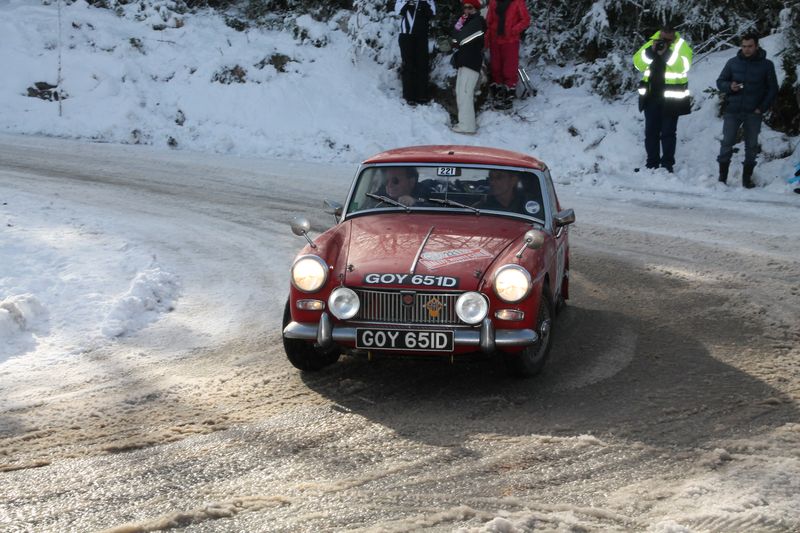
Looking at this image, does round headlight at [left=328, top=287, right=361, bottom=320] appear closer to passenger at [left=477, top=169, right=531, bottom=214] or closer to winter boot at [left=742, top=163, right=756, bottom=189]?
passenger at [left=477, top=169, right=531, bottom=214]

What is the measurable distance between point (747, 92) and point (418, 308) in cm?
953

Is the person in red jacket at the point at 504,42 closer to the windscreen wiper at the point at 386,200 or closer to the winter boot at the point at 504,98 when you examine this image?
the winter boot at the point at 504,98

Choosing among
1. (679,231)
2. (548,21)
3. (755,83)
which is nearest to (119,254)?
(679,231)

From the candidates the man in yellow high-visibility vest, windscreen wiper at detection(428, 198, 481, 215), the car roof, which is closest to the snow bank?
the car roof

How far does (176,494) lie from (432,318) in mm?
2116

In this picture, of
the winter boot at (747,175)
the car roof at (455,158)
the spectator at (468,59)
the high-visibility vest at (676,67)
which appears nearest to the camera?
the car roof at (455,158)

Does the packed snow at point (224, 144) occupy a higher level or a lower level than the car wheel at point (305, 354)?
higher

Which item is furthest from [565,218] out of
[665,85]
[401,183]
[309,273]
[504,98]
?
[504,98]

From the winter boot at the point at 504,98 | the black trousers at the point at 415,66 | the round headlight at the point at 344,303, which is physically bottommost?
the round headlight at the point at 344,303

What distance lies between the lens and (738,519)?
4566 millimetres

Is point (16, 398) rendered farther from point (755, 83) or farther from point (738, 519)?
point (755, 83)

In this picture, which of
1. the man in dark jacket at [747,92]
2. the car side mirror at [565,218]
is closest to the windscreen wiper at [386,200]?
the car side mirror at [565,218]

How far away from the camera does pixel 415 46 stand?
18.3 metres

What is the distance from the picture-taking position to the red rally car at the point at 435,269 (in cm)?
641
